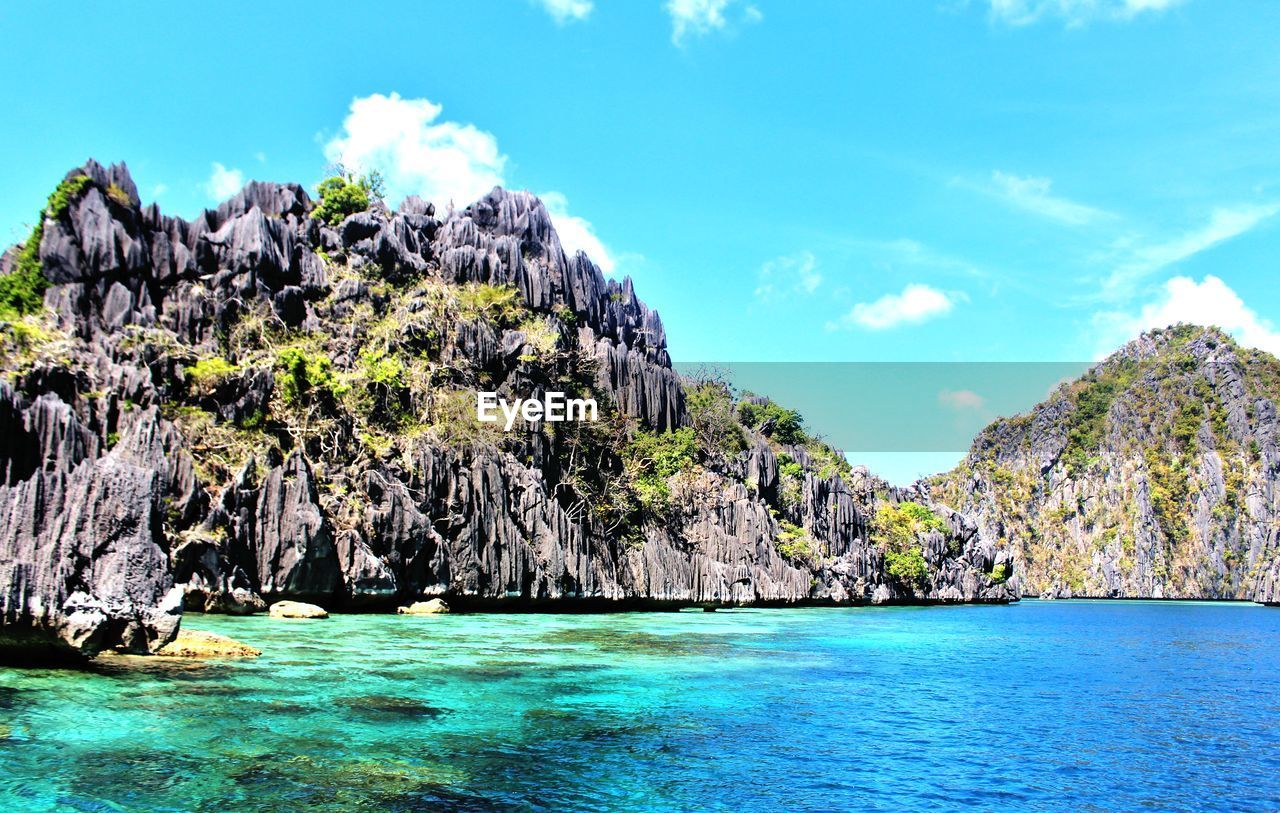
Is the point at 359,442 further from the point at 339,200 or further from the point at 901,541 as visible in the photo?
the point at 901,541

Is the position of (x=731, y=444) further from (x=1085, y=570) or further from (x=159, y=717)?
(x=1085, y=570)

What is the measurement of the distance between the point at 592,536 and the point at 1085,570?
128542 millimetres

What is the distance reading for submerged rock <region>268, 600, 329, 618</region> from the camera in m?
31.6

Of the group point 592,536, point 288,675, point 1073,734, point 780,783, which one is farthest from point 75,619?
point 592,536

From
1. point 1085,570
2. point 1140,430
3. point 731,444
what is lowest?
point 1085,570

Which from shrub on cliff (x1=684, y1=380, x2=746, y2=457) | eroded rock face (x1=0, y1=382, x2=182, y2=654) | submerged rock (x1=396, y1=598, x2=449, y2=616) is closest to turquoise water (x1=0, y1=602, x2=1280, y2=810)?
eroded rock face (x1=0, y1=382, x2=182, y2=654)

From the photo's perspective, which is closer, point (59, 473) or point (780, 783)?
point (780, 783)

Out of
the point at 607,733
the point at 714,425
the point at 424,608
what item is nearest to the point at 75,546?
the point at 607,733

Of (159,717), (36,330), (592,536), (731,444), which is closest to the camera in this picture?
(159,717)

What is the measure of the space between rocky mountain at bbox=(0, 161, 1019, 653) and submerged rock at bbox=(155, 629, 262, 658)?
6.38ft

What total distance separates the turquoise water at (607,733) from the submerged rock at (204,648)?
3.84ft

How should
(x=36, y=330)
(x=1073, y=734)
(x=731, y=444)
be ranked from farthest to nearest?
1. (x=731, y=444)
2. (x=36, y=330)
3. (x=1073, y=734)

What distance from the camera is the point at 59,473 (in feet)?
52.0

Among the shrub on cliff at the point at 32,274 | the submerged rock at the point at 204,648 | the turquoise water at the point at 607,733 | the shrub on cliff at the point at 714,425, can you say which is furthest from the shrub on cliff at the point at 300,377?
the shrub on cliff at the point at 714,425
